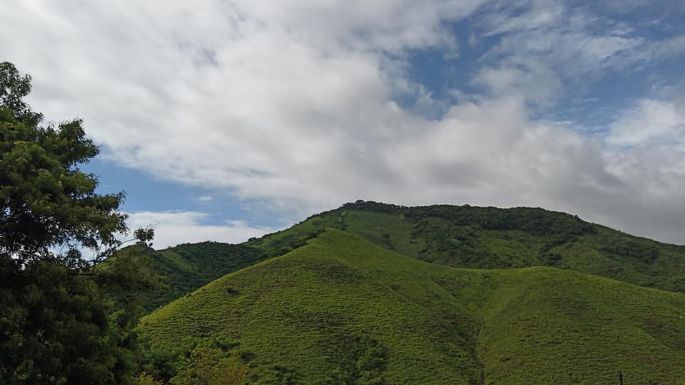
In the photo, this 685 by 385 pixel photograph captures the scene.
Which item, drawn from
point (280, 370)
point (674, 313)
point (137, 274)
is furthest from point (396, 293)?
point (137, 274)

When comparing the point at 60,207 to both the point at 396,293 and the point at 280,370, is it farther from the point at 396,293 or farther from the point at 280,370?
the point at 396,293

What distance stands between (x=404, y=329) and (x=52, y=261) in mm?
78165

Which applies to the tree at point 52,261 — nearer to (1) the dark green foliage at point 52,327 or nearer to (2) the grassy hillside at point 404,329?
(1) the dark green foliage at point 52,327

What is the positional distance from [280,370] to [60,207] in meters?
60.2

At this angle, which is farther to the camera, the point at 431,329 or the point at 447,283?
the point at 447,283

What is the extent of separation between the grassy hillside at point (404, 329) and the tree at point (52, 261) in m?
38.5

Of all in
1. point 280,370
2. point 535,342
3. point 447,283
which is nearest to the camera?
point 280,370

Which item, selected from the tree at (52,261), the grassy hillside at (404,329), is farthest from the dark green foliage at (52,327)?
the grassy hillside at (404,329)

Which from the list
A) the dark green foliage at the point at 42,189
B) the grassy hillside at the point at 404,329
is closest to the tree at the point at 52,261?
the dark green foliage at the point at 42,189

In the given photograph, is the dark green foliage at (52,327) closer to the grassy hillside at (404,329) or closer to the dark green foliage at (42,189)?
the dark green foliage at (42,189)

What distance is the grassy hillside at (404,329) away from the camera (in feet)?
269

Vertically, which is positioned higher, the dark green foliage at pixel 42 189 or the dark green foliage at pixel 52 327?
the dark green foliage at pixel 42 189

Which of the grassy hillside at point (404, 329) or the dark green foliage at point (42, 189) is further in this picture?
the grassy hillside at point (404, 329)

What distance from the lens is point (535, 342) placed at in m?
95.2
